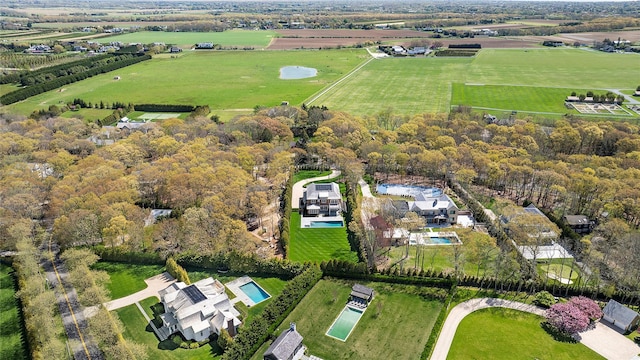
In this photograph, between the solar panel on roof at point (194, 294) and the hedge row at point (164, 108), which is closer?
the solar panel on roof at point (194, 294)

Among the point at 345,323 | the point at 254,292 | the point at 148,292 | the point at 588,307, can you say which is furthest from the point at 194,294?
the point at 588,307

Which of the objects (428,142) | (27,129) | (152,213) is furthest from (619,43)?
(27,129)

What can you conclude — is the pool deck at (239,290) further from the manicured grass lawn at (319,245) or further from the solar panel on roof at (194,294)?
the manicured grass lawn at (319,245)

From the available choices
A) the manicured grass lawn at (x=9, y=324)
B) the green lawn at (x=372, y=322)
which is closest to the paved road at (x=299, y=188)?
A: the green lawn at (x=372, y=322)

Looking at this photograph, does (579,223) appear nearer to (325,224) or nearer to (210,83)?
(325,224)

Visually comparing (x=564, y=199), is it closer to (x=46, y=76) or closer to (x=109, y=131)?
(x=109, y=131)

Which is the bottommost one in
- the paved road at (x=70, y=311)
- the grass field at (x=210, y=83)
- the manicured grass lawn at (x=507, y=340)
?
the manicured grass lawn at (x=507, y=340)
